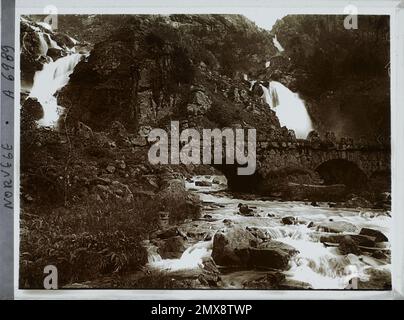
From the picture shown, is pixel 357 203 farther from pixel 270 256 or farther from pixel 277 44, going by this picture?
pixel 277 44

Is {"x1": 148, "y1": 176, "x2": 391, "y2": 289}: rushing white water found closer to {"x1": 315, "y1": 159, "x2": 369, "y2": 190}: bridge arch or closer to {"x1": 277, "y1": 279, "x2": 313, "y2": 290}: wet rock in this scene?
{"x1": 277, "y1": 279, "x2": 313, "y2": 290}: wet rock

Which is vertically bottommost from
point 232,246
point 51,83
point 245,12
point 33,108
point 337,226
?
point 232,246

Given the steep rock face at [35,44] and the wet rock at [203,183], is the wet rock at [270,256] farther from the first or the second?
the steep rock face at [35,44]

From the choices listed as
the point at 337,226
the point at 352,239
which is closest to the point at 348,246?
the point at 352,239

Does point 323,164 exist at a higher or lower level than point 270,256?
higher

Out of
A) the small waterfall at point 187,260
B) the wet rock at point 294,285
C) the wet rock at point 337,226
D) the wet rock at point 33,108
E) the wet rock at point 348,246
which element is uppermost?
the wet rock at point 33,108

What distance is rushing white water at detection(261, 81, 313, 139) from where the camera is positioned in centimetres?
272

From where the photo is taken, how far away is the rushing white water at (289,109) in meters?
2.72

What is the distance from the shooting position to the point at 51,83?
2701 millimetres

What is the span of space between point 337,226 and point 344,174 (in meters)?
0.39

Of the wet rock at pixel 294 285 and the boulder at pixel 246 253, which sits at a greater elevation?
the boulder at pixel 246 253

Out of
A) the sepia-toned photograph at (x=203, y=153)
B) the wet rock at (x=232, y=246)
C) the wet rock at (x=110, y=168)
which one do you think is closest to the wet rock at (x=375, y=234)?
the sepia-toned photograph at (x=203, y=153)
